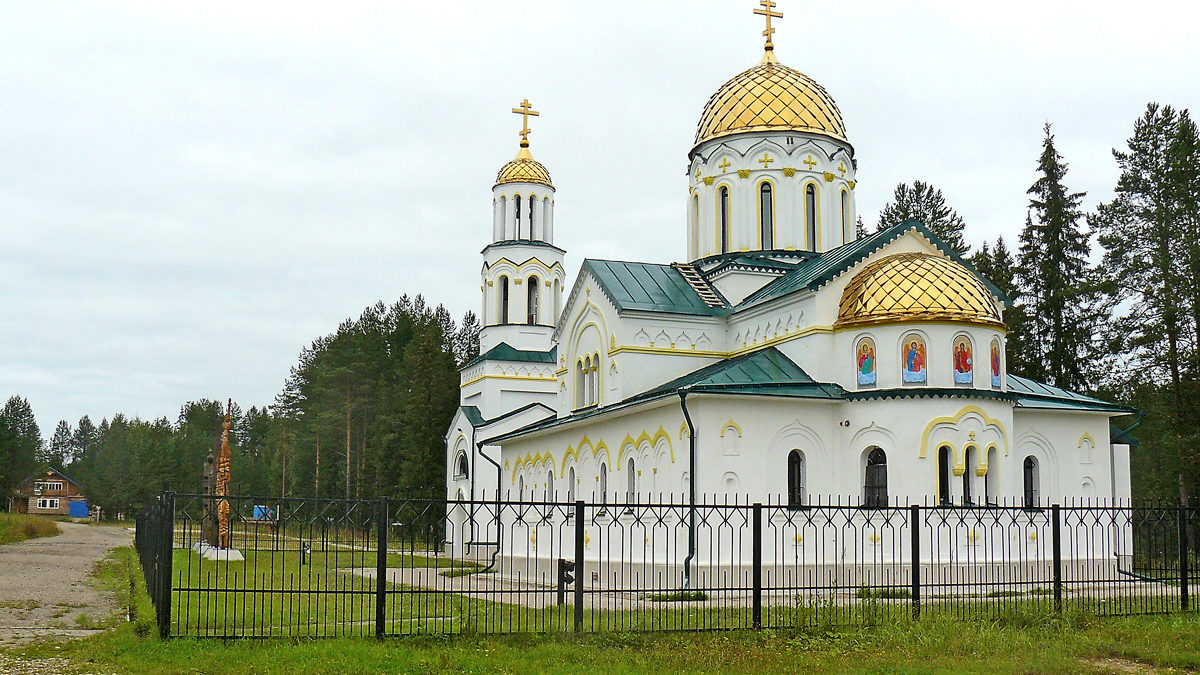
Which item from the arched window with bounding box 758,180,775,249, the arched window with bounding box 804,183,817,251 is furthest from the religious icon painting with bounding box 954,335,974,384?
the arched window with bounding box 758,180,775,249

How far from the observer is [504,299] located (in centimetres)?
3625

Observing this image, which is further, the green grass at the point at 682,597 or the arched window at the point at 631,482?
the arched window at the point at 631,482

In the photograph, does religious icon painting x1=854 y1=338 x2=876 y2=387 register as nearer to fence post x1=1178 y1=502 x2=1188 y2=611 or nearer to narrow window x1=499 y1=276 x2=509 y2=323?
fence post x1=1178 y1=502 x2=1188 y2=611

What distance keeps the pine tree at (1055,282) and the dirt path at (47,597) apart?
27128 mm

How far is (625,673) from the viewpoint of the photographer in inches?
376

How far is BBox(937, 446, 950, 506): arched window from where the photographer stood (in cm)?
1908

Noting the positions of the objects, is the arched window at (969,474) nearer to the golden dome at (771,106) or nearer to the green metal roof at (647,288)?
the green metal roof at (647,288)

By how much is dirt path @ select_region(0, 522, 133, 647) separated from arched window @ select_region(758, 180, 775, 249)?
1561cm

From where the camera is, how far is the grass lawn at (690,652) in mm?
9750

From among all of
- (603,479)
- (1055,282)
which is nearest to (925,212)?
(1055,282)

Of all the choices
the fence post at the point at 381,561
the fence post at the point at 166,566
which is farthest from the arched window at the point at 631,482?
the fence post at the point at 166,566

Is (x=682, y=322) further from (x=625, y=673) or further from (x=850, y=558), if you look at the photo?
(x=625, y=673)

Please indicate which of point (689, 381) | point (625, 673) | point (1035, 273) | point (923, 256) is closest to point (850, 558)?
point (689, 381)

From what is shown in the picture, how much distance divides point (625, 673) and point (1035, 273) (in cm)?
2942
